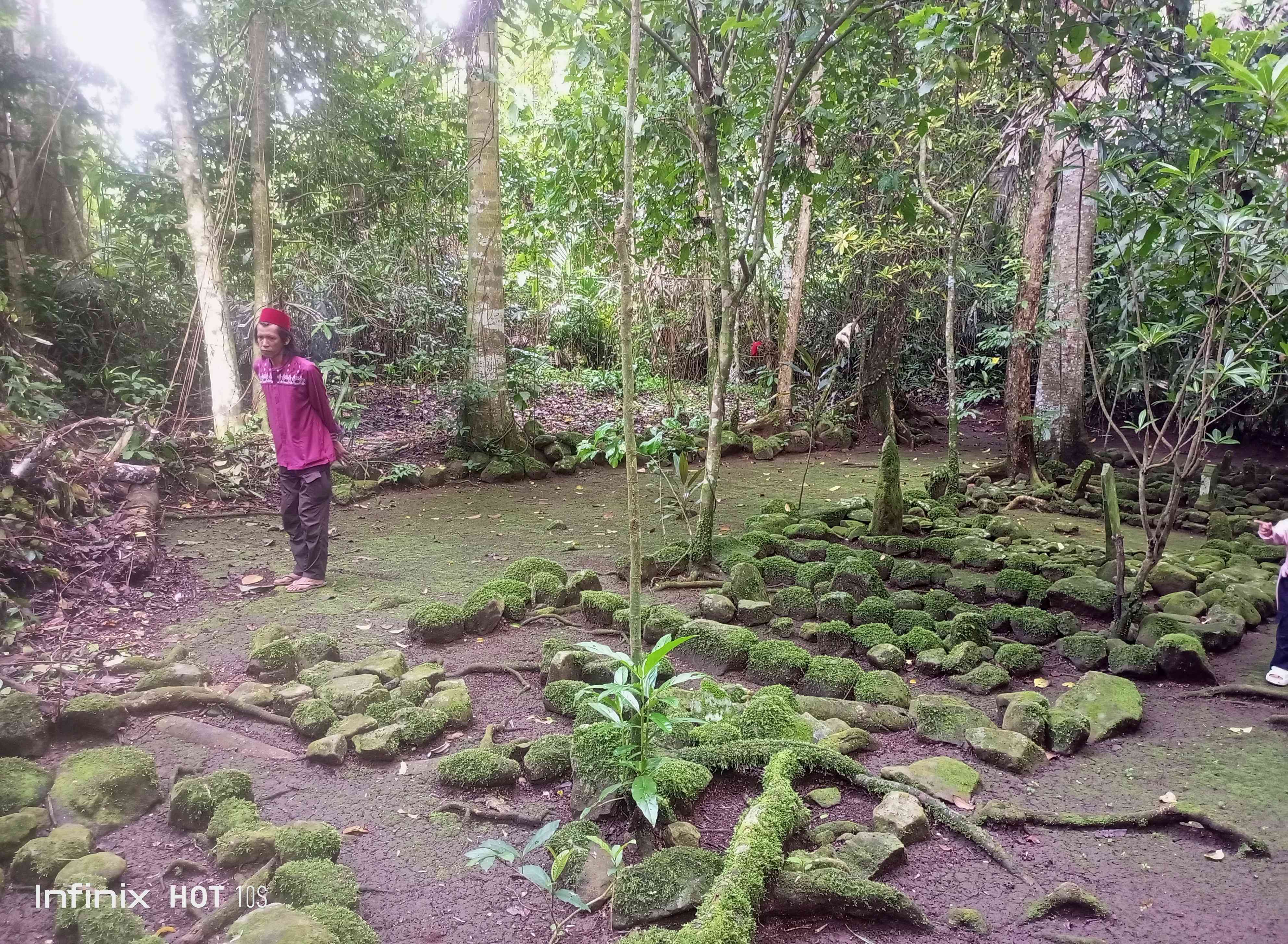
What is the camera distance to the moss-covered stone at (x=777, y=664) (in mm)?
3721

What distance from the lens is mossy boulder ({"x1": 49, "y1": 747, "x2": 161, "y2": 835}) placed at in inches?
99.9

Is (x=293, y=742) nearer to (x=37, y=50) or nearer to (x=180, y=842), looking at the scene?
(x=180, y=842)

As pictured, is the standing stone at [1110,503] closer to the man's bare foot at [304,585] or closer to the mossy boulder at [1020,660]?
the mossy boulder at [1020,660]

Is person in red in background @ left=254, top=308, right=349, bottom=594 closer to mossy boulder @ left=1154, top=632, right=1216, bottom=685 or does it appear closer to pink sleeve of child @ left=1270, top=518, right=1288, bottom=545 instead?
mossy boulder @ left=1154, top=632, right=1216, bottom=685

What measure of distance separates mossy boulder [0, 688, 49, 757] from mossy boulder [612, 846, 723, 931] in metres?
2.27

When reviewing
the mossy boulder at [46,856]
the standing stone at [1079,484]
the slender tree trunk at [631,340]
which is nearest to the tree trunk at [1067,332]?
the standing stone at [1079,484]

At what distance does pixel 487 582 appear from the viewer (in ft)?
16.8

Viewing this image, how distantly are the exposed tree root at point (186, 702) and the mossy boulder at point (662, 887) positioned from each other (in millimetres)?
1856

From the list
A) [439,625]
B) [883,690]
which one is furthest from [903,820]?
[439,625]

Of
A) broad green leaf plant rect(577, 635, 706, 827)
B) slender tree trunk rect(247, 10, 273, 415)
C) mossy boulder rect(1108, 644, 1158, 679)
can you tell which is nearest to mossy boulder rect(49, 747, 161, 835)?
broad green leaf plant rect(577, 635, 706, 827)

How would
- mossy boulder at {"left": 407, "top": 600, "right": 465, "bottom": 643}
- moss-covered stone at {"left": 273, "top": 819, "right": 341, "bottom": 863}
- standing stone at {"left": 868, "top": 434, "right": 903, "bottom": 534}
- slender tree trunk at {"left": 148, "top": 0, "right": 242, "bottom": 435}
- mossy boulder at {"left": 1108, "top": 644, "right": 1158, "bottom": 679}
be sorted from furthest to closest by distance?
slender tree trunk at {"left": 148, "top": 0, "right": 242, "bottom": 435}, standing stone at {"left": 868, "top": 434, "right": 903, "bottom": 534}, mossy boulder at {"left": 407, "top": 600, "right": 465, "bottom": 643}, mossy boulder at {"left": 1108, "top": 644, "right": 1158, "bottom": 679}, moss-covered stone at {"left": 273, "top": 819, "right": 341, "bottom": 863}

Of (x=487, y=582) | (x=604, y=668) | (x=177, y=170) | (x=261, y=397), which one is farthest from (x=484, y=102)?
(x=604, y=668)

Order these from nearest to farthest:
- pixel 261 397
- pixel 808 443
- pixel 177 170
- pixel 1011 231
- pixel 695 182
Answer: pixel 695 182 < pixel 177 170 < pixel 261 397 < pixel 808 443 < pixel 1011 231

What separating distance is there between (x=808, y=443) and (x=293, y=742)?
27.8 ft
